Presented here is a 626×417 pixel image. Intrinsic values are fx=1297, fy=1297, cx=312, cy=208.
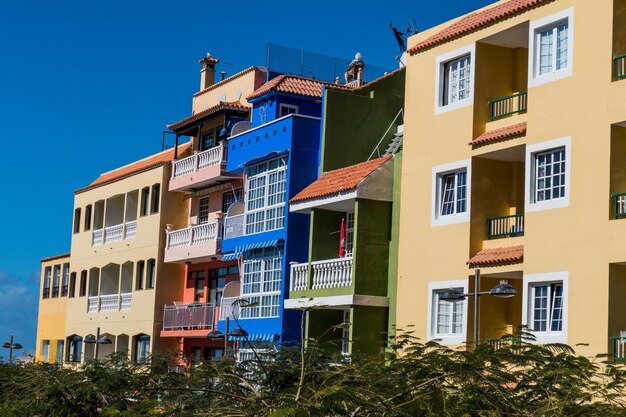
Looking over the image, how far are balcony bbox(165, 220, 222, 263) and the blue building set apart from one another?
1.22 meters

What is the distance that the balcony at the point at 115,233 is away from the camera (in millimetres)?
55812

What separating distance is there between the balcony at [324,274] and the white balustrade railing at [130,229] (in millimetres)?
17805

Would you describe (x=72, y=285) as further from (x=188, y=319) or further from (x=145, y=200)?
(x=188, y=319)

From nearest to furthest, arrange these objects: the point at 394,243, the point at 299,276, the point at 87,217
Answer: the point at 394,243 < the point at 299,276 < the point at 87,217

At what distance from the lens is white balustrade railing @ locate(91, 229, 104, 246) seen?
5873 centimetres

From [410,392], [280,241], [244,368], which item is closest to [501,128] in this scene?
[280,241]

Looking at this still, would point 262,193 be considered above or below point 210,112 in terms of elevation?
below

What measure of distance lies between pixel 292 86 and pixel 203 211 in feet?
29.0

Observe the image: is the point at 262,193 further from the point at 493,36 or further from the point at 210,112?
the point at 493,36

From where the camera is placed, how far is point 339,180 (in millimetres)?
37719

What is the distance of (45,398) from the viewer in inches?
1004

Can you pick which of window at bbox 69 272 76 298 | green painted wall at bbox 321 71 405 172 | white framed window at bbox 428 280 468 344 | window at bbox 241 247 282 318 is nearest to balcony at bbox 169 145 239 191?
window at bbox 241 247 282 318

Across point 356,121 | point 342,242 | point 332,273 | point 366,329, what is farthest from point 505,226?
point 356,121

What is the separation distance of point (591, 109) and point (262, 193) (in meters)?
16.7
